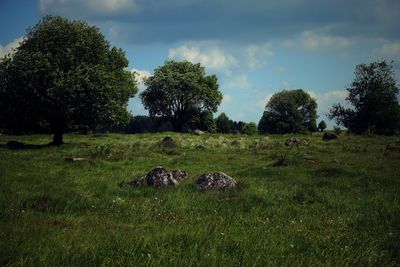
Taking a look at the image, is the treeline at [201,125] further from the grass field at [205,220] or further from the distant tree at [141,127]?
the grass field at [205,220]

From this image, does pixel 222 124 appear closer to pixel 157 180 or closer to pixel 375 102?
pixel 375 102

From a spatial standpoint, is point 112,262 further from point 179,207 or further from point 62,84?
point 62,84

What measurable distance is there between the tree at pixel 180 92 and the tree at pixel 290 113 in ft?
112

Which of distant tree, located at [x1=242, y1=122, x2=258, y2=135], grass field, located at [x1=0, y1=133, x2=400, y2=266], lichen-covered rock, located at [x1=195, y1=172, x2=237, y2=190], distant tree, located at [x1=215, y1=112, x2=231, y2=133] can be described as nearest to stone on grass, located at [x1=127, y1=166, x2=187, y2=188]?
grass field, located at [x1=0, y1=133, x2=400, y2=266]

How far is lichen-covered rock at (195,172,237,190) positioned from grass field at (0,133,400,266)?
1.86ft

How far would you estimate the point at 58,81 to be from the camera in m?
38.1

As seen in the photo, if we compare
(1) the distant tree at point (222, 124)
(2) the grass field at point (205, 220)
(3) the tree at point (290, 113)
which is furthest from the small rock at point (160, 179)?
(1) the distant tree at point (222, 124)

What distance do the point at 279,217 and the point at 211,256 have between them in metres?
5.65

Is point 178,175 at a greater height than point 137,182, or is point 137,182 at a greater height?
point 178,175

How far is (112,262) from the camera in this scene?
5.71 metres

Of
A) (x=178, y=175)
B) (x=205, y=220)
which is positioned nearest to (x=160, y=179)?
(x=178, y=175)

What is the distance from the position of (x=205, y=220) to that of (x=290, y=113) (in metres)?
114

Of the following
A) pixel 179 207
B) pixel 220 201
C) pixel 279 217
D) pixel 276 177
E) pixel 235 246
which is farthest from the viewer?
pixel 276 177

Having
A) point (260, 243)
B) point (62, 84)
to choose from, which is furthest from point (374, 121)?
point (260, 243)
